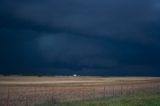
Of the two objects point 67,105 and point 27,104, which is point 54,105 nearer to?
point 67,105

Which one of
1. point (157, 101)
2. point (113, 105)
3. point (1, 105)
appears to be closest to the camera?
point (113, 105)

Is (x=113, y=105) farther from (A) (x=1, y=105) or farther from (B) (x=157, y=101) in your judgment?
(A) (x=1, y=105)

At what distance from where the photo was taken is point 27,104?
126ft

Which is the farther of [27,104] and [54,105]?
[27,104]

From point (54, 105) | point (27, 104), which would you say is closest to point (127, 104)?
point (54, 105)

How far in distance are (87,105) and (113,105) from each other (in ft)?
8.47

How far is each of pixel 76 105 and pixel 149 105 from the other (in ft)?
25.0

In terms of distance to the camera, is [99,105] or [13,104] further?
[13,104]

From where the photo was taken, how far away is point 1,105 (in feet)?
121

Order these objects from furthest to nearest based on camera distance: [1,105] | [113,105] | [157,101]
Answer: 1. [157,101]
2. [1,105]
3. [113,105]

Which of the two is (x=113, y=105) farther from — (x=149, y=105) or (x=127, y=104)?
(x=149, y=105)

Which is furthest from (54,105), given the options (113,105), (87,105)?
(113,105)

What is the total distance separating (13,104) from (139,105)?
44.4ft

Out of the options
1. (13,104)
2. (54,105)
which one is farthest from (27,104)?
(54,105)
